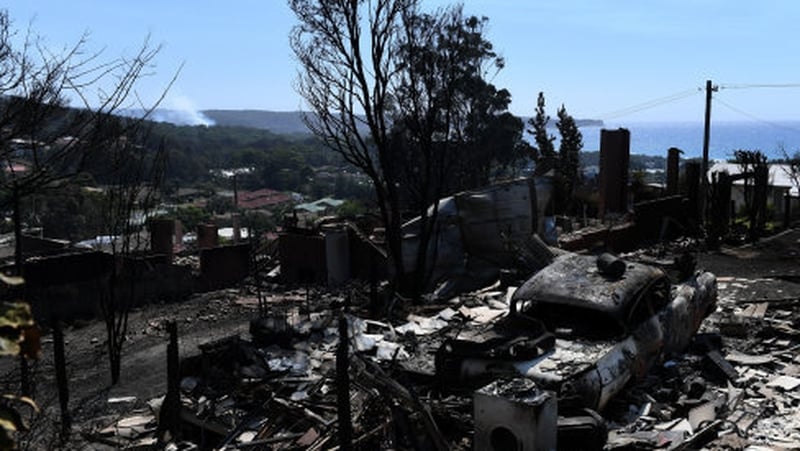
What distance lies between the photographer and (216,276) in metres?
22.1

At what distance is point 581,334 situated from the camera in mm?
8727

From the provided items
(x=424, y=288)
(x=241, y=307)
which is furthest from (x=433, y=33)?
(x=241, y=307)

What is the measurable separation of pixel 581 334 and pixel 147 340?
985 cm

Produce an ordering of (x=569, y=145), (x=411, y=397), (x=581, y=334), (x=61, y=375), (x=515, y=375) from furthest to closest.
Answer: (x=569, y=145), (x=581, y=334), (x=61, y=375), (x=515, y=375), (x=411, y=397)

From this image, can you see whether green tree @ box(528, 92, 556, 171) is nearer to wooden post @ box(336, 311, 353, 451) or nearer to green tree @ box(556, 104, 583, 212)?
green tree @ box(556, 104, 583, 212)

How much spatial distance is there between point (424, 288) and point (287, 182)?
285ft

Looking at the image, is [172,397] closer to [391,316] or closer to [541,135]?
[391,316]

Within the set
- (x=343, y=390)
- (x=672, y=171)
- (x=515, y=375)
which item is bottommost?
(x=515, y=375)

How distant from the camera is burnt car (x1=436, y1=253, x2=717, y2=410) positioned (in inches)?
309

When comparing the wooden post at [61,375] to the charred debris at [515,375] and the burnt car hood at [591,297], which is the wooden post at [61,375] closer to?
the charred debris at [515,375]

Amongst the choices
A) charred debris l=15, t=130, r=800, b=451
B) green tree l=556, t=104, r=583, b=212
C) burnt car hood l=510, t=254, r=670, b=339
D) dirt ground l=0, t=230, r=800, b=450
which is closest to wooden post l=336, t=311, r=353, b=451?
charred debris l=15, t=130, r=800, b=451

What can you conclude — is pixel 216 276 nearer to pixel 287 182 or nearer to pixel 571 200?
pixel 571 200

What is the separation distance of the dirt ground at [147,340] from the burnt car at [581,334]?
4.60 meters

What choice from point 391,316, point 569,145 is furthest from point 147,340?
A: point 569,145
